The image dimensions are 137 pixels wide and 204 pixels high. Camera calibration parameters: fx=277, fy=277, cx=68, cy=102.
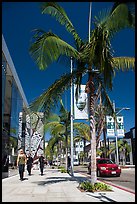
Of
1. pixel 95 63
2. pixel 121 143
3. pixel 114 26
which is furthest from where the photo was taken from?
pixel 121 143

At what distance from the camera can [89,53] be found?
35.4ft

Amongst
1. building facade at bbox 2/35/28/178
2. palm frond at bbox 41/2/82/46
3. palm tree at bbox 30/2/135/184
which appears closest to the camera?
palm tree at bbox 30/2/135/184

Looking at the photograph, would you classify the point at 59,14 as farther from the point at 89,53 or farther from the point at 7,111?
the point at 7,111

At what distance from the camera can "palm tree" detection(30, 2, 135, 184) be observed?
31.1ft

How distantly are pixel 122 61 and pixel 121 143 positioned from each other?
4920 cm

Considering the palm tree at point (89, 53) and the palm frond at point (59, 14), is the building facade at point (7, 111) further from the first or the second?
the palm frond at point (59, 14)

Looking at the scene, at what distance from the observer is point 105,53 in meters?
10.1

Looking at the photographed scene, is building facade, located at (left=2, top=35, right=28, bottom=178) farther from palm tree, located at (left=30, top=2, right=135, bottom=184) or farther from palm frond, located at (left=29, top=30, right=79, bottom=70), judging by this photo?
palm frond, located at (left=29, top=30, right=79, bottom=70)

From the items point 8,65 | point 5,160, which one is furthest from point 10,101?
point 5,160

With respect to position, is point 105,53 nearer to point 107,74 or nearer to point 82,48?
point 107,74

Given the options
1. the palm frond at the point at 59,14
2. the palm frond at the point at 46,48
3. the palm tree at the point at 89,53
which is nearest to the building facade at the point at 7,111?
the palm tree at the point at 89,53

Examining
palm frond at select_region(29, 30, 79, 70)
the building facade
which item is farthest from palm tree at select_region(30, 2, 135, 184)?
the building facade

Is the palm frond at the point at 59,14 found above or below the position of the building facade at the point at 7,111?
above

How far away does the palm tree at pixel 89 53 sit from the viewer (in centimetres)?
948
